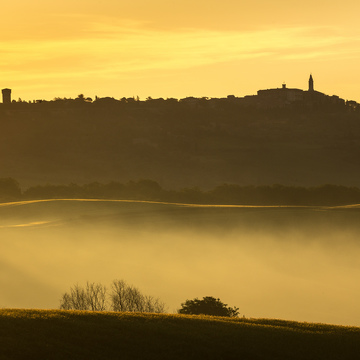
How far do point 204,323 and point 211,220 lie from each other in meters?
105

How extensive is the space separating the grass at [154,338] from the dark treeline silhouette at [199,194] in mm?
131347

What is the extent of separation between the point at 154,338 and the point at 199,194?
5440 inches

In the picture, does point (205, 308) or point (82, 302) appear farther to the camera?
point (82, 302)

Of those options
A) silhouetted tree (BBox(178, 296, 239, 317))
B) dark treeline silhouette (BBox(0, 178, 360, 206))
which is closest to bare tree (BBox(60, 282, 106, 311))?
silhouetted tree (BBox(178, 296, 239, 317))

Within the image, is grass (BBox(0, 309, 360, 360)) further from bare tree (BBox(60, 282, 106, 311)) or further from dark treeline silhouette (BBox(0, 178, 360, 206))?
dark treeline silhouette (BBox(0, 178, 360, 206))

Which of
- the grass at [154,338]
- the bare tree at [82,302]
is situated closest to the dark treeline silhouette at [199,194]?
the bare tree at [82,302]

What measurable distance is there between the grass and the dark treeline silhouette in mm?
131347

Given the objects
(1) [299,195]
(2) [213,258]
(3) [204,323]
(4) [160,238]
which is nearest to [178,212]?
(4) [160,238]

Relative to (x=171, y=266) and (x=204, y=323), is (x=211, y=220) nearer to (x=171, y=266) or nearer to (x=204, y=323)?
(x=171, y=266)

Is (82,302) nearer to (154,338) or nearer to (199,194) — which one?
(154,338)

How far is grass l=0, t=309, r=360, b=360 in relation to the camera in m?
30.0

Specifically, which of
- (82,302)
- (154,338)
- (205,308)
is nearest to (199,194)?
(82,302)

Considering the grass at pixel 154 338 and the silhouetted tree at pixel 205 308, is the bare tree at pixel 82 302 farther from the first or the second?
the grass at pixel 154 338

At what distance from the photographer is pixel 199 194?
558 feet
